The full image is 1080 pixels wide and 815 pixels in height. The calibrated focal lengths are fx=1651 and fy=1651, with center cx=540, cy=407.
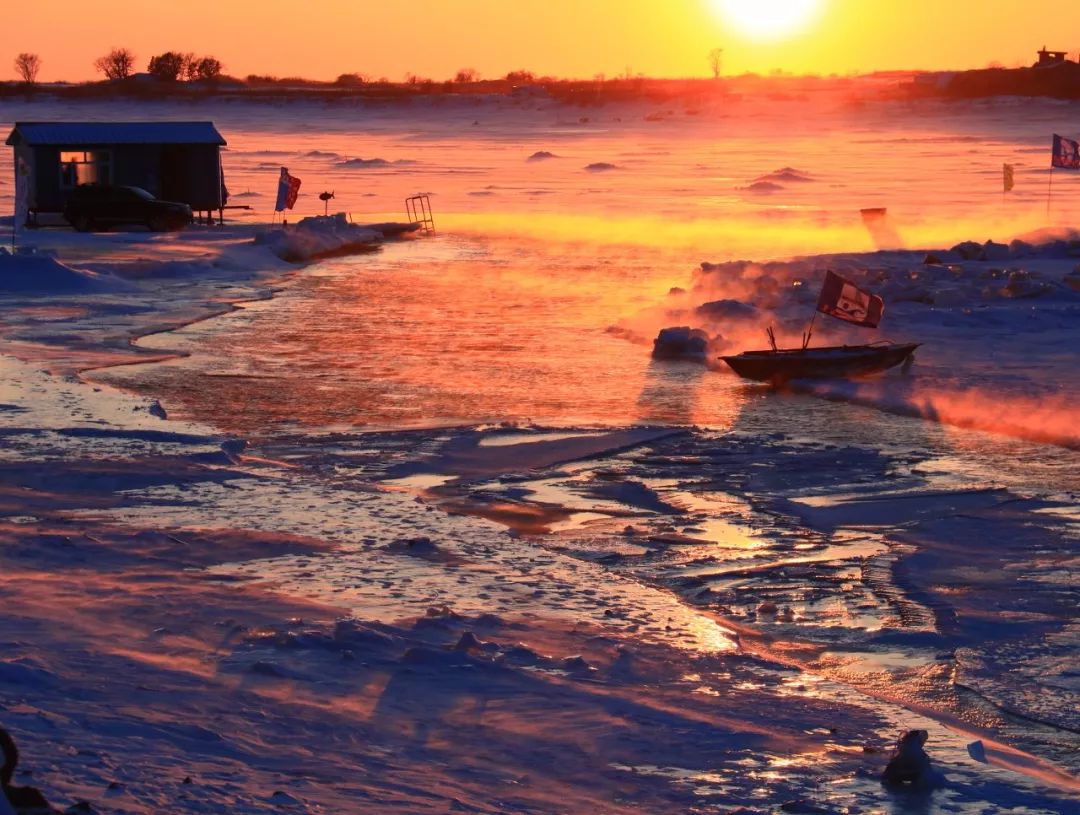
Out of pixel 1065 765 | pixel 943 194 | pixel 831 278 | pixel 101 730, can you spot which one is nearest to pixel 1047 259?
pixel 831 278

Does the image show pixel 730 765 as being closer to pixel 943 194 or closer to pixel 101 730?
pixel 101 730

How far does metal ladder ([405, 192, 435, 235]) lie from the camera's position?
42.5 meters

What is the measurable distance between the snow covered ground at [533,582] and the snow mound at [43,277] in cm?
590

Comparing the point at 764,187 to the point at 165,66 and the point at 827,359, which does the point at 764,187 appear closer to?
the point at 827,359

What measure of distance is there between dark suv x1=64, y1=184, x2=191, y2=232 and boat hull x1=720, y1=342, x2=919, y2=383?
2354 cm

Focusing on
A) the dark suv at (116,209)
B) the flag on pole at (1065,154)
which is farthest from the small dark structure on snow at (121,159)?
the flag on pole at (1065,154)

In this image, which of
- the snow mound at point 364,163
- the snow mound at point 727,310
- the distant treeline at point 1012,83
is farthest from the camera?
the distant treeline at point 1012,83

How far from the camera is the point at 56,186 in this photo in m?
40.3

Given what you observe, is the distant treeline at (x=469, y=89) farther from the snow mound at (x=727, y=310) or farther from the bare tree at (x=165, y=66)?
the snow mound at (x=727, y=310)

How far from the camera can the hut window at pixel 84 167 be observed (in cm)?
4044

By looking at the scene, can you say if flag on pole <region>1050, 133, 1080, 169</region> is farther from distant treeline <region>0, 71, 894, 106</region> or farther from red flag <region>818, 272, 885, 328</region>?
distant treeline <region>0, 71, 894, 106</region>

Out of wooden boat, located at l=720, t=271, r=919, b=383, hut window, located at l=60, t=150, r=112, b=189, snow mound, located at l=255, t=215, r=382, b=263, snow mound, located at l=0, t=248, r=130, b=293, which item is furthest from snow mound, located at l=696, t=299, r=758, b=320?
hut window, located at l=60, t=150, r=112, b=189

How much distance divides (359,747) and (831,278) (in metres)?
13.0

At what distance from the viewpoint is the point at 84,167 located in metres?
40.9
